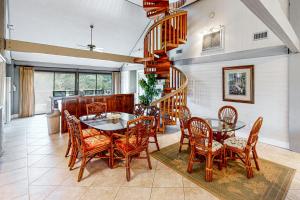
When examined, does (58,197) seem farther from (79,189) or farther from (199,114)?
(199,114)

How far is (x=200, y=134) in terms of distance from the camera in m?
2.33

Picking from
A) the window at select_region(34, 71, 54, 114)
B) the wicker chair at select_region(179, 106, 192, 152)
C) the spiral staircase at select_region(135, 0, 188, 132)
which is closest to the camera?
the wicker chair at select_region(179, 106, 192, 152)

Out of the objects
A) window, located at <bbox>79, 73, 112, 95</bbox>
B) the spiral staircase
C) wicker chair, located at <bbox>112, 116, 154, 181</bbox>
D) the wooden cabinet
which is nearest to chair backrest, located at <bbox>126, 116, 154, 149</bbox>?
wicker chair, located at <bbox>112, 116, 154, 181</bbox>

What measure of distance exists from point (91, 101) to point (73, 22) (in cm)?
280

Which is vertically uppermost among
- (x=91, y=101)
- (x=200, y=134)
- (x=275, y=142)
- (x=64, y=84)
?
(x=64, y=84)

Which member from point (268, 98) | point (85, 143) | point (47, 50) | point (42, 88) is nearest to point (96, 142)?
point (85, 143)

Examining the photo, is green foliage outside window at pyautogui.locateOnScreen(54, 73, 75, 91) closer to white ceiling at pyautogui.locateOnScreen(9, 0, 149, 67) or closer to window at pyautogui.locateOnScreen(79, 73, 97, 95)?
window at pyautogui.locateOnScreen(79, 73, 97, 95)

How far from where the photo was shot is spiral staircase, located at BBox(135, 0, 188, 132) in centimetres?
420

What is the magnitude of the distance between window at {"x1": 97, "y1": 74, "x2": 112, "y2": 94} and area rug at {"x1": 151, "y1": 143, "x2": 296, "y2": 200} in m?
7.30

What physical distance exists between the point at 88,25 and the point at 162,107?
13.5 ft

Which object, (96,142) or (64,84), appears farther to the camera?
(64,84)

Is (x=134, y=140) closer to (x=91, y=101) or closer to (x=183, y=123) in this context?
(x=183, y=123)

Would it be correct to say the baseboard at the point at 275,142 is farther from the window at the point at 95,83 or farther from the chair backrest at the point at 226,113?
the window at the point at 95,83

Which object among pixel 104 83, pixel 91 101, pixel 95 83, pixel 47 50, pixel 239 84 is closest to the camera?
pixel 239 84
